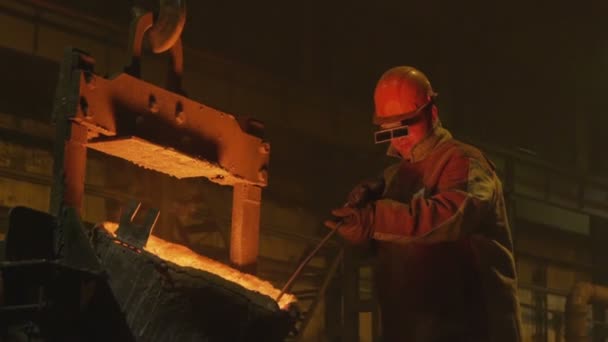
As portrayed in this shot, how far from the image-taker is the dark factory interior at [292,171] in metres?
3.27

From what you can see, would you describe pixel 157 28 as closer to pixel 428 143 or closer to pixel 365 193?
pixel 365 193

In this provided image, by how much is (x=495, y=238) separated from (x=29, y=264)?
6.91 feet

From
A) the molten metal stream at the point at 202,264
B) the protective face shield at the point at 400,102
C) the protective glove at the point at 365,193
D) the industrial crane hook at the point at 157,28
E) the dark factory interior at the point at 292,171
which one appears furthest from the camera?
the protective face shield at the point at 400,102

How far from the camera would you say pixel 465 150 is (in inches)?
163

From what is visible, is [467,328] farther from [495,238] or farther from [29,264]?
[29,264]

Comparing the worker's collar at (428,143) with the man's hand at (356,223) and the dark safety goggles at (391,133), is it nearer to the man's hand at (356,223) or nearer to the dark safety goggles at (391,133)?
the dark safety goggles at (391,133)

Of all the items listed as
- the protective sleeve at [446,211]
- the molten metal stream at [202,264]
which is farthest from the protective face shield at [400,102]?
the molten metal stream at [202,264]

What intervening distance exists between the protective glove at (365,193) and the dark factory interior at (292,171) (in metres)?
0.03

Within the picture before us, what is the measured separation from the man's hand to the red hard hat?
0.59 meters

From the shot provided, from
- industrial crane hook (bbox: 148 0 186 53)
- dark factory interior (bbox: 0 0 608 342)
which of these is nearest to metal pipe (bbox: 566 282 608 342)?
dark factory interior (bbox: 0 0 608 342)

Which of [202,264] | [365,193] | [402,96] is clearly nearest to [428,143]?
[402,96]

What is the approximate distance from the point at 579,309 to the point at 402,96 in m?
11.3

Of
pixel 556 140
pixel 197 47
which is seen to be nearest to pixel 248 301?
pixel 197 47

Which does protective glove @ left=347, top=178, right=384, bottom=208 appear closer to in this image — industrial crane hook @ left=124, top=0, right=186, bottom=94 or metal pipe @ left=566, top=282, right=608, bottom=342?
industrial crane hook @ left=124, top=0, right=186, bottom=94
